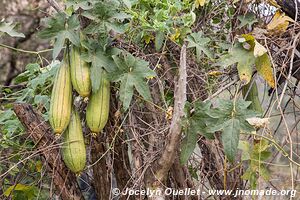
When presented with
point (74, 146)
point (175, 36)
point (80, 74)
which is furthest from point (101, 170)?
point (175, 36)

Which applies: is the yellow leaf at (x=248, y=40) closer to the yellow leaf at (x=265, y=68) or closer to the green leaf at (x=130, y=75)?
the yellow leaf at (x=265, y=68)

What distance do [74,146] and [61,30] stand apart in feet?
0.88

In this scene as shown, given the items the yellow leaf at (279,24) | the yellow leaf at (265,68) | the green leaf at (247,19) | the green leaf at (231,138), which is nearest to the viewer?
the green leaf at (231,138)

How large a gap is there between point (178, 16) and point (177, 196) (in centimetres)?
50

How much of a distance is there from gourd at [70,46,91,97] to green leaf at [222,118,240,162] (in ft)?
1.05

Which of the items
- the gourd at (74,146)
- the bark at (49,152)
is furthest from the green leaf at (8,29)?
the gourd at (74,146)

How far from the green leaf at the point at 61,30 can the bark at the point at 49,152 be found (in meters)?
0.26

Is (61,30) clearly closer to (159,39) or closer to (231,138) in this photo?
(159,39)

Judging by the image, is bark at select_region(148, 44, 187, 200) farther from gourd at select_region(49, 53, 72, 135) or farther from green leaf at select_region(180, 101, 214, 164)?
gourd at select_region(49, 53, 72, 135)

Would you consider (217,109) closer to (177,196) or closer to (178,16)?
(177,196)

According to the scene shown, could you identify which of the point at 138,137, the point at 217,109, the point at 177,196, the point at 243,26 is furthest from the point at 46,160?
the point at 243,26

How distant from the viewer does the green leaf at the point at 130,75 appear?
1179 millimetres

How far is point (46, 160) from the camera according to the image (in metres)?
1.31

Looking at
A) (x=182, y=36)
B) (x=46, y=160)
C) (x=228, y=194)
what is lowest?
(x=228, y=194)
